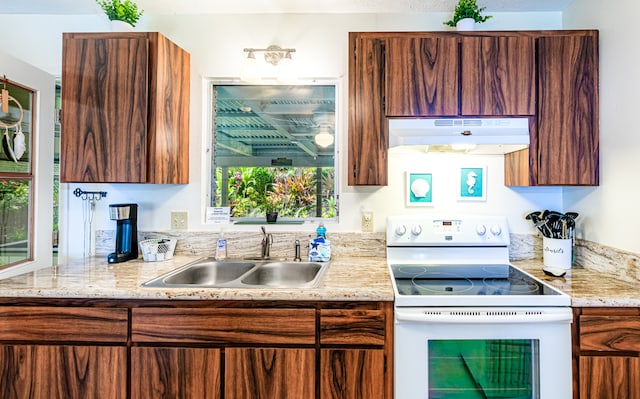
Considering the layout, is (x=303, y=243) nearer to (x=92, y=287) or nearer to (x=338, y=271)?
(x=338, y=271)

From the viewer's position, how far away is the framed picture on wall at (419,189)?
2.02 metres

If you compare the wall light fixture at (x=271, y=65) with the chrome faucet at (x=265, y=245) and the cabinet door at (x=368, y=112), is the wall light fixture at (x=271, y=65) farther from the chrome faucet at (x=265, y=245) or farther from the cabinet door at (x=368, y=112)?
the chrome faucet at (x=265, y=245)

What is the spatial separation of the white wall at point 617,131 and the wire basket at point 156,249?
238cm

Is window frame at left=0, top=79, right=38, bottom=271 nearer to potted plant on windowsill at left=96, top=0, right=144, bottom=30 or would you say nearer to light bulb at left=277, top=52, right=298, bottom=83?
potted plant on windowsill at left=96, top=0, right=144, bottom=30

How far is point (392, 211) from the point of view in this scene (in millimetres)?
2055

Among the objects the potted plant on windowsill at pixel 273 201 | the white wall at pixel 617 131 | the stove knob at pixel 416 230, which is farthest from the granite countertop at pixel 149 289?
the white wall at pixel 617 131

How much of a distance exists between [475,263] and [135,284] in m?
1.76

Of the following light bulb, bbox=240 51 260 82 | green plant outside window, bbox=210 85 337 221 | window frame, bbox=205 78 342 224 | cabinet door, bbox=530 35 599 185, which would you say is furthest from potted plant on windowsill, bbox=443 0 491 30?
light bulb, bbox=240 51 260 82

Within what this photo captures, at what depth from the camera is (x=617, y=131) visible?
5.20 ft

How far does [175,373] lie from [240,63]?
5.76ft

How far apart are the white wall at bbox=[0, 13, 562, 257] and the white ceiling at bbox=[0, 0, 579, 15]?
4cm

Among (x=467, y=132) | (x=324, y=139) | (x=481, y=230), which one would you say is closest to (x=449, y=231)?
(x=481, y=230)

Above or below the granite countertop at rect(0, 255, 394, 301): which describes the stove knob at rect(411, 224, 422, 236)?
above

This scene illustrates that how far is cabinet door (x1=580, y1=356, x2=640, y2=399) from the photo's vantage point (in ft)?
4.26
